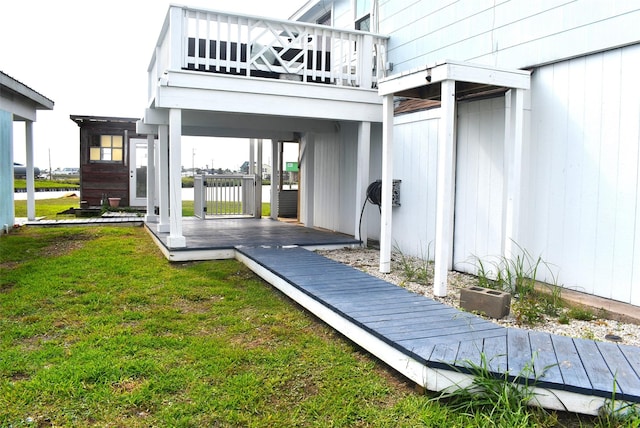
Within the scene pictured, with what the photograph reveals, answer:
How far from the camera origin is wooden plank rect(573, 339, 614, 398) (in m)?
2.35

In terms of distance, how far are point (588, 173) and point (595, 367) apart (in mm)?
2130

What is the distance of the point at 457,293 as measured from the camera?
4.46 meters

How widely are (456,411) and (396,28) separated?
6120 millimetres

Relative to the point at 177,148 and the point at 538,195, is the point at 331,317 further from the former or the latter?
the point at 177,148

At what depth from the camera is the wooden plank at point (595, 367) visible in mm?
2346

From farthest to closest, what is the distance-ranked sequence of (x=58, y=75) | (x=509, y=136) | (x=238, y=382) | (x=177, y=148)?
(x=58, y=75)
(x=177, y=148)
(x=509, y=136)
(x=238, y=382)

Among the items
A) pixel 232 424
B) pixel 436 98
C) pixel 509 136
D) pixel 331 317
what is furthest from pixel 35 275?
pixel 509 136

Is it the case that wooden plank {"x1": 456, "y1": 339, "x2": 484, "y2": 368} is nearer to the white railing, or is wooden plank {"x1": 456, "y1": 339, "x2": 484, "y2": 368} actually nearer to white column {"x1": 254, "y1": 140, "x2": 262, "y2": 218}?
the white railing

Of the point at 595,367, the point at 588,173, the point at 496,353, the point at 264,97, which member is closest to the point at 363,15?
the point at 264,97

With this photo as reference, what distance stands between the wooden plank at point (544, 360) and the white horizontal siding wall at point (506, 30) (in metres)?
2.45

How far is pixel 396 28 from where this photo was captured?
7.35m

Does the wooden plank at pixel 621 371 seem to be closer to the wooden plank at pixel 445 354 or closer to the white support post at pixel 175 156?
the wooden plank at pixel 445 354

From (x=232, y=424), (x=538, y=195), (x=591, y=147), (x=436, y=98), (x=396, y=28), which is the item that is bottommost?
(x=232, y=424)

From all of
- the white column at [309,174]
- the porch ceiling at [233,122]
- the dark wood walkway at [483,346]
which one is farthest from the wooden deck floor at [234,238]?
the dark wood walkway at [483,346]
